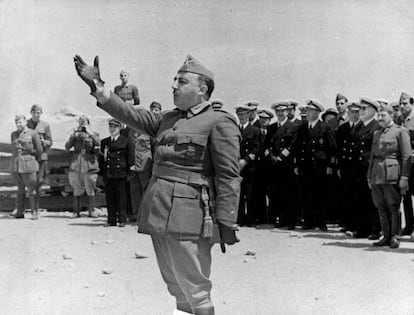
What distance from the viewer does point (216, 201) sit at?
4109mm

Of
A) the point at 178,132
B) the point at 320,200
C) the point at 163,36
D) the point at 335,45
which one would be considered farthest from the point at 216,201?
the point at 320,200

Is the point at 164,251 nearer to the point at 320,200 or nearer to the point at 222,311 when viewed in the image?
the point at 222,311

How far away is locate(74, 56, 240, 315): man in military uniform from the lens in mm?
4074

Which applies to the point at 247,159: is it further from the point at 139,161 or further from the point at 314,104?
the point at 139,161

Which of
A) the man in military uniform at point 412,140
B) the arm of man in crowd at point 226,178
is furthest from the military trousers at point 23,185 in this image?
the arm of man in crowd at point 226,178

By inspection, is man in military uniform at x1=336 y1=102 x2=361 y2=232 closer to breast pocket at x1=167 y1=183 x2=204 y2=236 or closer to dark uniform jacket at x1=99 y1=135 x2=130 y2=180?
dark uniform jacket at x1=99 y1=135 x2=130 y2=180

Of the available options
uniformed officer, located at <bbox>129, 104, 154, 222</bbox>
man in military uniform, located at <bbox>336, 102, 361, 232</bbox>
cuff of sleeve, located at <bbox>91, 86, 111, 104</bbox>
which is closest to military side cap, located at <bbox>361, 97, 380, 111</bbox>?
man in military uniform, located at <bbox>336, 102, 361, 232</bbox>

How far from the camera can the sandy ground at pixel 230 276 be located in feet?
17.1

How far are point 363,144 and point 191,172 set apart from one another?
4.88 m

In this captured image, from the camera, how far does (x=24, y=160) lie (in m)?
10.7

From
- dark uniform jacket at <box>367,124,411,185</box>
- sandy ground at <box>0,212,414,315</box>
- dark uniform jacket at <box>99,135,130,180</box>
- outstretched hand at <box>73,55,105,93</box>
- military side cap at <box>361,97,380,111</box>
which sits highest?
outstretched hand at <box>73,55,105,93</box>

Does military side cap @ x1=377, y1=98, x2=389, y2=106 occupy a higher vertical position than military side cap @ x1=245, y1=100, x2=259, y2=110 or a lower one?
higher

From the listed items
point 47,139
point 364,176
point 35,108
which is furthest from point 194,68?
point 47,139

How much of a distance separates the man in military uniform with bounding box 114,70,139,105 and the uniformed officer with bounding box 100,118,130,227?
37 cm
